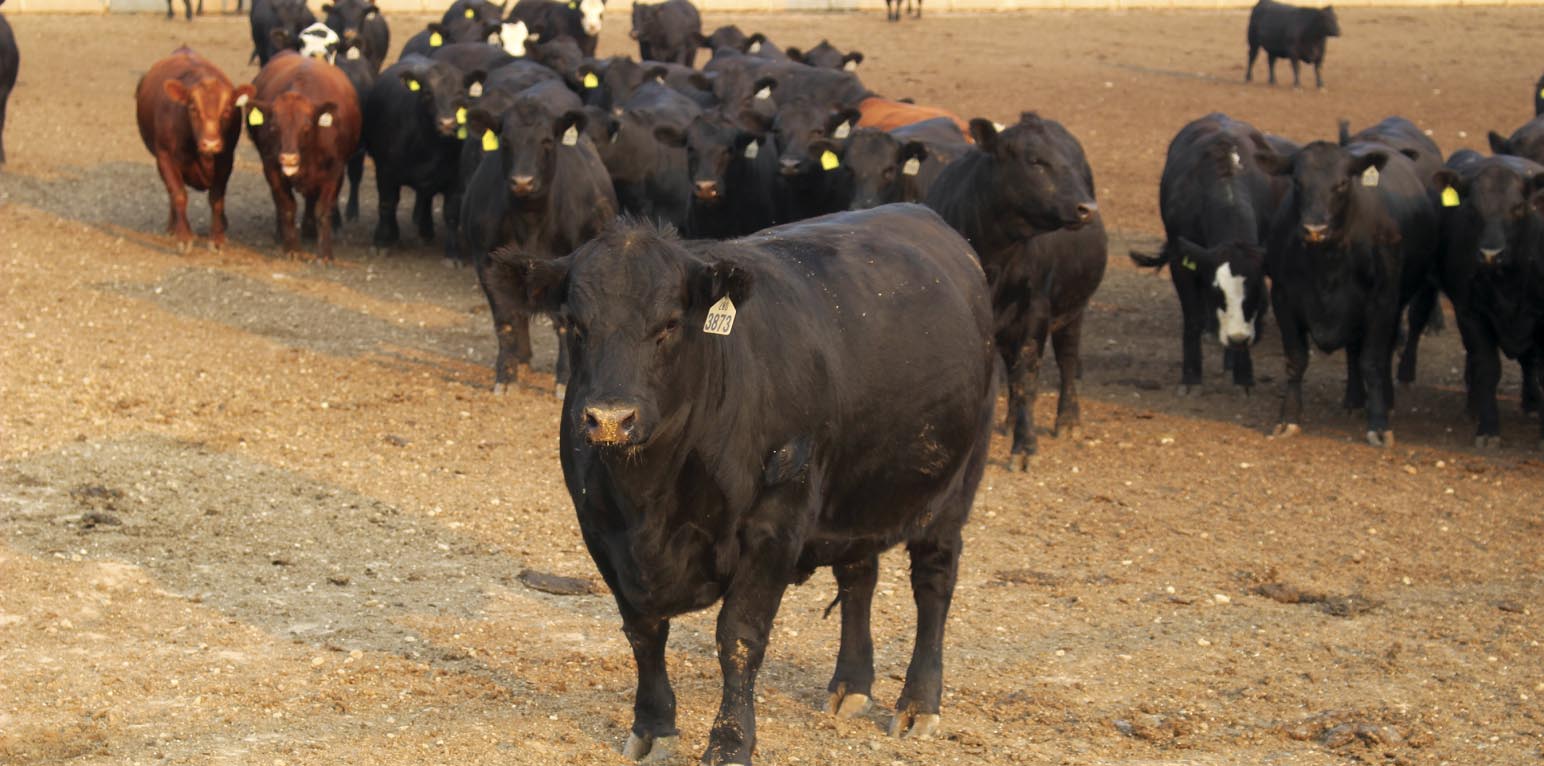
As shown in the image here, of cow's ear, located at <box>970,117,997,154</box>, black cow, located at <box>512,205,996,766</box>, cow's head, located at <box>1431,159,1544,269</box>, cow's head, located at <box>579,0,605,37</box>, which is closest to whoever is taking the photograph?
black cow, located at <box>512,205,996,766</box>

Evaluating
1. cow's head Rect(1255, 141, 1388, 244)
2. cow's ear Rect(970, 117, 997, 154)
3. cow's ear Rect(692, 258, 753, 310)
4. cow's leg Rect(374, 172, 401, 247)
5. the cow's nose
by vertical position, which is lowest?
cow's leg Rect(374, 172, 401, 247)

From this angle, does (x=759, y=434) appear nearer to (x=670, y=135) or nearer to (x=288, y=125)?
(x=670, y=135)

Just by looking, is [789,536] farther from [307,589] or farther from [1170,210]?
[1170,210]

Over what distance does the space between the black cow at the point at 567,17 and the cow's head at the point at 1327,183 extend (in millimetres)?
16314

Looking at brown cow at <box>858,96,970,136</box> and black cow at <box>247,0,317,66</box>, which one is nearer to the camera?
brown cow at <box>858,96,970,136</box>

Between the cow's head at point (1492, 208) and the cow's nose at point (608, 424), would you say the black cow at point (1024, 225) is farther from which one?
the cow's nose at point (608, 424)

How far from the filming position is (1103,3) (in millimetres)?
38750

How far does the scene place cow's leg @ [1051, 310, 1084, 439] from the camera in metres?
11.5

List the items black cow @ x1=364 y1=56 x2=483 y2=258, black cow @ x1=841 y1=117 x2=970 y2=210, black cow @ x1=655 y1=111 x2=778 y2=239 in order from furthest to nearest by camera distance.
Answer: black cow @ x1=364 y1=56 x2=483 y2=258 → black cow @ x1=655 y1=111 x2=778 y2=239 → black cow @ x1=841 y1=117 x2=970 y2=210

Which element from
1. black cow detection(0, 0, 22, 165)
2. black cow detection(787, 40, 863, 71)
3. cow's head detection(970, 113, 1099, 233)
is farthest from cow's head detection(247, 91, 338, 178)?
black cow detection(787, 40, 863, 71)

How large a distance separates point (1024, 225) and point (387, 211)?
8567mm

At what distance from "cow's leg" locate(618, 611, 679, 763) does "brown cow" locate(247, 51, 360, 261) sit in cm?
1117

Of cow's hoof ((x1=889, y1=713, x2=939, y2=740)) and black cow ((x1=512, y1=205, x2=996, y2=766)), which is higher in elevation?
black cow ((x1=512, y1=205, x2=996, y2=766))

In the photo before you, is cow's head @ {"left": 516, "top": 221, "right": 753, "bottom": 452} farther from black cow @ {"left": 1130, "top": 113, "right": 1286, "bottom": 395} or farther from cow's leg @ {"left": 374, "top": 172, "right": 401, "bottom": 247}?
cow's leg @ {"left": 374, "top": 172, "right": 401, "bottom": 247}
